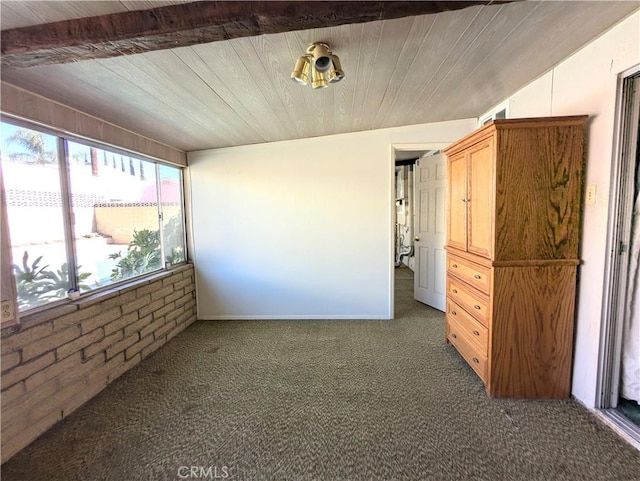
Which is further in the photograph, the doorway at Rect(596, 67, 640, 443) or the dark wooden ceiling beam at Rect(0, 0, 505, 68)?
the doorway at Rect(596, 67, 640, 443)

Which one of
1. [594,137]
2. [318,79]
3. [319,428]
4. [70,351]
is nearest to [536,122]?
[594,137]

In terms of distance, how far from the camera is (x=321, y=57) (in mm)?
1593

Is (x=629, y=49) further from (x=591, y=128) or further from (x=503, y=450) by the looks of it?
(x=503, y=450)

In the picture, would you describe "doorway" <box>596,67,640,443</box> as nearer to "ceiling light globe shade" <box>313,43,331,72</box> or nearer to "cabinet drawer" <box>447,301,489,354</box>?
"cabinet drawer" <box>447,301,489,354</box>

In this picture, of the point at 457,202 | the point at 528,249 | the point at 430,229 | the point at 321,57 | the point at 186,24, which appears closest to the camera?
the point at 186,24

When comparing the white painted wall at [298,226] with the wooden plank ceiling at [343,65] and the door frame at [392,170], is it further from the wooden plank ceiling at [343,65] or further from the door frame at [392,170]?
the wooden plank ceiling at [343,65]

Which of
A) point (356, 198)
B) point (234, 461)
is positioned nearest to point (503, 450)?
point (234, 461)

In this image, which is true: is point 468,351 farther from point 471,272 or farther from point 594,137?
point 594,137

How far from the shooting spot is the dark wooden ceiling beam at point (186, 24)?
1.22m

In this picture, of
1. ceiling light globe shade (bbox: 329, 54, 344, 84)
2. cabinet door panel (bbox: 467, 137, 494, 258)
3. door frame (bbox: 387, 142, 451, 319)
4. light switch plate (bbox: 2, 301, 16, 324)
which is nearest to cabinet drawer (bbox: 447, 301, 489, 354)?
cabinet door panel (bbox: 467, 137, 494, 258)

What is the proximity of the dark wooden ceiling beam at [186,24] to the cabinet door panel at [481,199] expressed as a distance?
968 mm

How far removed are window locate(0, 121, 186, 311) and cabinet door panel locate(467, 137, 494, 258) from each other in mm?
3090

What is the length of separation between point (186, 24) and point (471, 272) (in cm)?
239

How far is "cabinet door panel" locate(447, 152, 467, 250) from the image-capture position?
7.68ft
